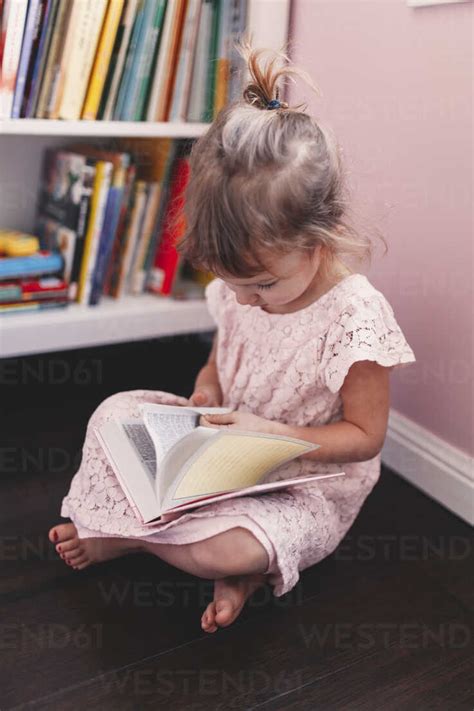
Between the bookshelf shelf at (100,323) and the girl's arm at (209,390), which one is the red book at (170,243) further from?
the girl's arm at (209,390)

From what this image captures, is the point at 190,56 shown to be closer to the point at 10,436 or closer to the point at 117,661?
the point at 10,436

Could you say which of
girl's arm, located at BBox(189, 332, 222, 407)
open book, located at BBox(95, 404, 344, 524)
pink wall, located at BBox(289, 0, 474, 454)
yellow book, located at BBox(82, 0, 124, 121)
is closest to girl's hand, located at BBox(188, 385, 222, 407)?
girl's arm, located at BBox(189, 332, 222, 407)

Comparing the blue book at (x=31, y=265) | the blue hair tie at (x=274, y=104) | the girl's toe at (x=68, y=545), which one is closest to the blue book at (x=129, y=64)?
the blue book at (x=31, y=265)

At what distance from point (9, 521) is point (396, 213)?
2.46 ft

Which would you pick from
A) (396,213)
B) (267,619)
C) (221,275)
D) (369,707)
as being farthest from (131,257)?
(369,707)

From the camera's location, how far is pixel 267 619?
2.93 feet

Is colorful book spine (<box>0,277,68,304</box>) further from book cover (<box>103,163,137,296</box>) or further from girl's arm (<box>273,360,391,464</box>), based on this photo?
girl's arm (<box>273,360,391,464</box>)

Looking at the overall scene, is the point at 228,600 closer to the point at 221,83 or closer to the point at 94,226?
the point at 94,226

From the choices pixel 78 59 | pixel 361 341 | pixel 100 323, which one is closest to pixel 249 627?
pixel 361 341

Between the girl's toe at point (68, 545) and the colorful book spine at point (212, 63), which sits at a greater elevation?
the colorful book spine at point (212, 63)

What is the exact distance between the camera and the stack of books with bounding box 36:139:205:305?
1321 millimetres

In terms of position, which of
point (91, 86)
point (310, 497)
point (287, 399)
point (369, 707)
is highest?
point (91, 86)

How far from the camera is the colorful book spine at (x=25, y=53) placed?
3.77 ft

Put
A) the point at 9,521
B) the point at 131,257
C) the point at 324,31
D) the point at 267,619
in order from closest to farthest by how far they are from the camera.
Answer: the point at 267,619 < the point at 9,521 < the point at 324,31 < the point at 131,257
